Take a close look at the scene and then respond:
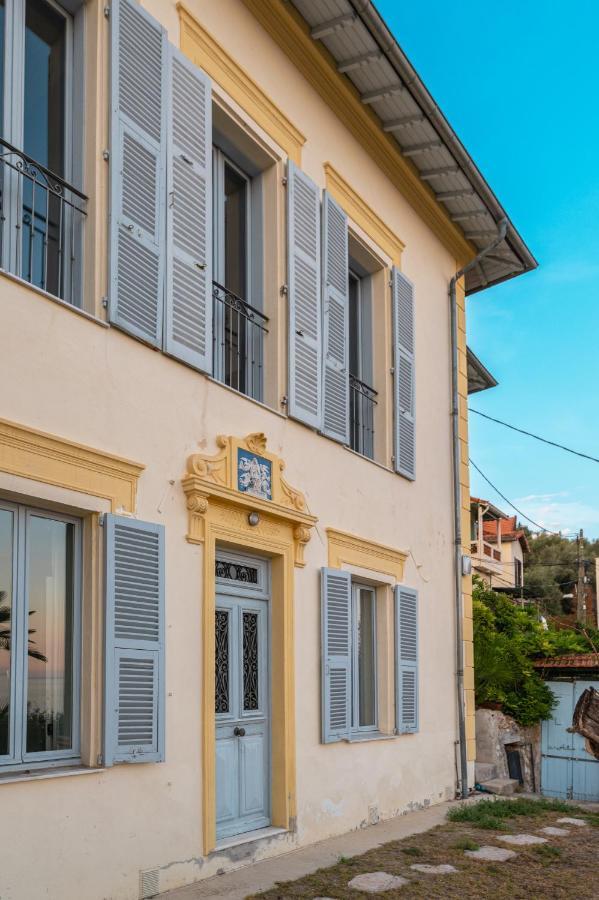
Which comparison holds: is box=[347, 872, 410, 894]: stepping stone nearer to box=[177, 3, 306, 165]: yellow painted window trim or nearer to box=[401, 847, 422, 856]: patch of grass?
box=[401, 847, 422, 856]: patch of grass

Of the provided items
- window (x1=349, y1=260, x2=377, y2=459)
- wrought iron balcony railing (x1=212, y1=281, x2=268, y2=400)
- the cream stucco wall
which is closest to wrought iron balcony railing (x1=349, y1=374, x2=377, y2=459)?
window (x1=349, y1=260, x2=377, y2=459)

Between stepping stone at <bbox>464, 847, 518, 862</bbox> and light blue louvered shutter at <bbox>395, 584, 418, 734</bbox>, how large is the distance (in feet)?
5.86

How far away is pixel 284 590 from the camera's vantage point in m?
7.79

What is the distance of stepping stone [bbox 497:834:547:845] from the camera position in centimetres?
823

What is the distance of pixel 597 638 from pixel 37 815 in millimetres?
12302

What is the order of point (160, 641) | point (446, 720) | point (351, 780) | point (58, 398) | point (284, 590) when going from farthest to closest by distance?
point (446, 720) → point (351, 780) → point (284, 590) → point (160, 641) → point (58, 398)

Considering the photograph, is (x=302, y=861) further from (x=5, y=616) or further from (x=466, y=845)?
(x=5, y=616)

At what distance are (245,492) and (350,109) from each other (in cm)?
427

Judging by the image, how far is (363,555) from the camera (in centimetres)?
920

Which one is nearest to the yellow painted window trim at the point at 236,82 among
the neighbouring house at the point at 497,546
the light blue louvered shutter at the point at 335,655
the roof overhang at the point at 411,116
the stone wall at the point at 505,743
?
the roof overhang at the point at 411,116

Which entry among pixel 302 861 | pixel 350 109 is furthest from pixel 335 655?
pixel 350 109

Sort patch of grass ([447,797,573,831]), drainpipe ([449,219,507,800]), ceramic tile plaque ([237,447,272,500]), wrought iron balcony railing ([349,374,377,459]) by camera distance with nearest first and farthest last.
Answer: ceramic tile plaque ([237,447,272,500]) → patch of grass ([447,797,573,831]) → wrought iron balcony railing ([349,374,377,459]) → drainpipe ([449,219,507,800])

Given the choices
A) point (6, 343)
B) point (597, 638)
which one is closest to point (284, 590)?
point (6, 343)

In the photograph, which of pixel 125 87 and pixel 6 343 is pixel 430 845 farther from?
pixel 125 87
